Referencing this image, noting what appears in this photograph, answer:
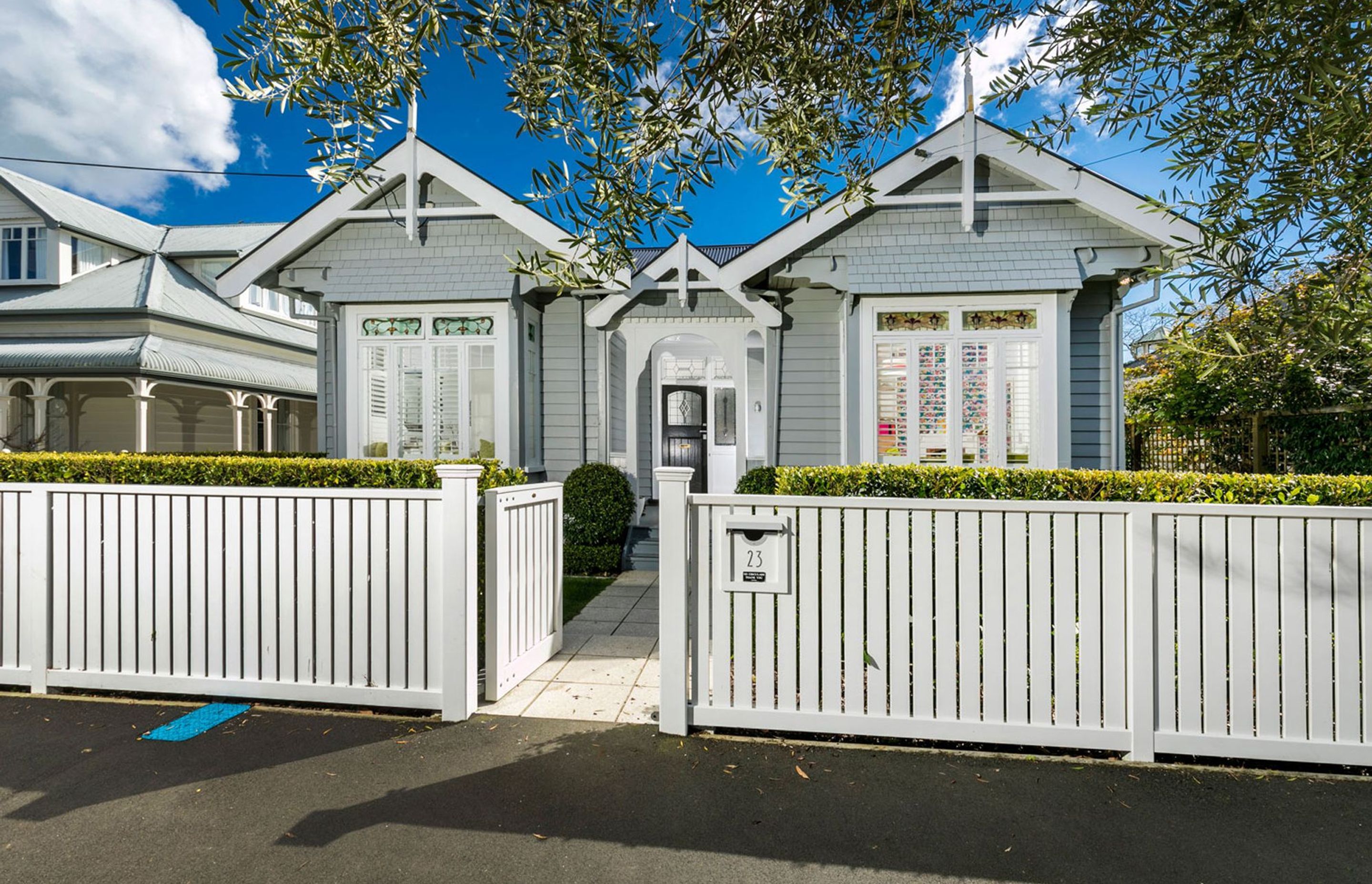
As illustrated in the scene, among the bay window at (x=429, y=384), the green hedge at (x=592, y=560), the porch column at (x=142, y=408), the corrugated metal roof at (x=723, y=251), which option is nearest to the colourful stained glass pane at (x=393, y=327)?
the bay window at (x=429, y=384)

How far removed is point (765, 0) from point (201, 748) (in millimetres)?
3858

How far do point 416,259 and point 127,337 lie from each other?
824 centimetres

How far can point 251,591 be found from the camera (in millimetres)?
3246

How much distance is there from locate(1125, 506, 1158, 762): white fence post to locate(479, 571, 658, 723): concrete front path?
215 cm

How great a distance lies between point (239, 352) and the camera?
13.4 m

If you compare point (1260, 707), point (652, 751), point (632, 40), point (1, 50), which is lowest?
point (652, 751)

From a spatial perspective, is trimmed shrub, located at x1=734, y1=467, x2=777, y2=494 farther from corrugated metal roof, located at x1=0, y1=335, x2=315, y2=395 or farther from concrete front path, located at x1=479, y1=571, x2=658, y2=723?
corrugated metal roof, located at x1=0, y1=335, x2=315, y2=395

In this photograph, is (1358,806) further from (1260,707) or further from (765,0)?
(765,0)

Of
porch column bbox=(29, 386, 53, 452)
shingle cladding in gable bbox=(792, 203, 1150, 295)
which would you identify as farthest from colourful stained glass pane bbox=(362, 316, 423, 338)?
porch column bbox=(29, 386, 53, 452)

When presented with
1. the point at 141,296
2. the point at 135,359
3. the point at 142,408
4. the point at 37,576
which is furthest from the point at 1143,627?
the point at 141,296

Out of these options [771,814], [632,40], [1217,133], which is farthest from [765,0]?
[771,814]

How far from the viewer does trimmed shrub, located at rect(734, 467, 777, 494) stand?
4414 millimetres

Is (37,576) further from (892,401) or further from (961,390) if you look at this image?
(961,390)

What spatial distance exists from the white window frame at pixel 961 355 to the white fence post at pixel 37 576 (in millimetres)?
6186
